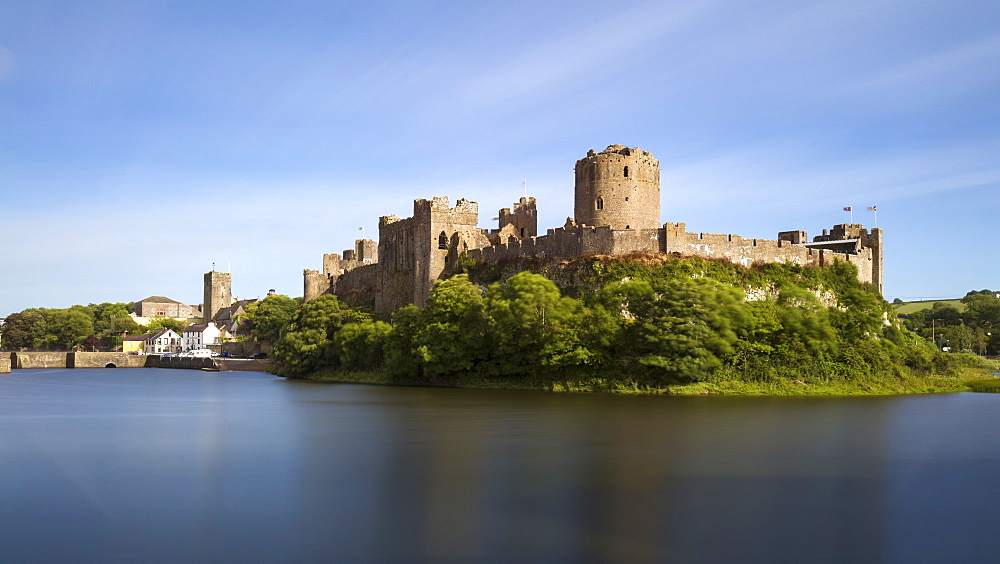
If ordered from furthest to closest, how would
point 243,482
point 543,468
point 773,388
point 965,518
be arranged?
point 773,388 < point 543,468 < point 243,482 < point 965,518

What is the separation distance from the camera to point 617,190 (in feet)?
152

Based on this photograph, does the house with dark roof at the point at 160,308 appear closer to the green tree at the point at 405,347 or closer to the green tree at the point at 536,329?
the green tree at the point at 405,347

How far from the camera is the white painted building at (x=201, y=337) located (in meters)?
109

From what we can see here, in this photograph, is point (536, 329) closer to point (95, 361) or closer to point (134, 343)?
point (95, 361)

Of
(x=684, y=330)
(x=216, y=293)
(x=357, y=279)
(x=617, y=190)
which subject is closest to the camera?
(x=684, y=330)

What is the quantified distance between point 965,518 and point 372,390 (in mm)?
30824

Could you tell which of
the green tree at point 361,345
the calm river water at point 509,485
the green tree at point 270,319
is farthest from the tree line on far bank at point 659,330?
the green tree at point 270,319

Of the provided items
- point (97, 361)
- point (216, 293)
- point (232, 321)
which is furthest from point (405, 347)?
point (216, 293)

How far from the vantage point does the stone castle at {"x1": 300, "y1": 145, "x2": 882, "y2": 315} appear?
42.0 m

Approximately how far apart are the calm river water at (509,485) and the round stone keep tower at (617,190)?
1881 cm

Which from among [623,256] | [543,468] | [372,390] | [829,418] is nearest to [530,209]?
[623,256]

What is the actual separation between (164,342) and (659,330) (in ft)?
305

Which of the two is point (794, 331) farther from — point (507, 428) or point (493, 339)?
point (507, 428)

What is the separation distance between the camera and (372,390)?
1614 inches
